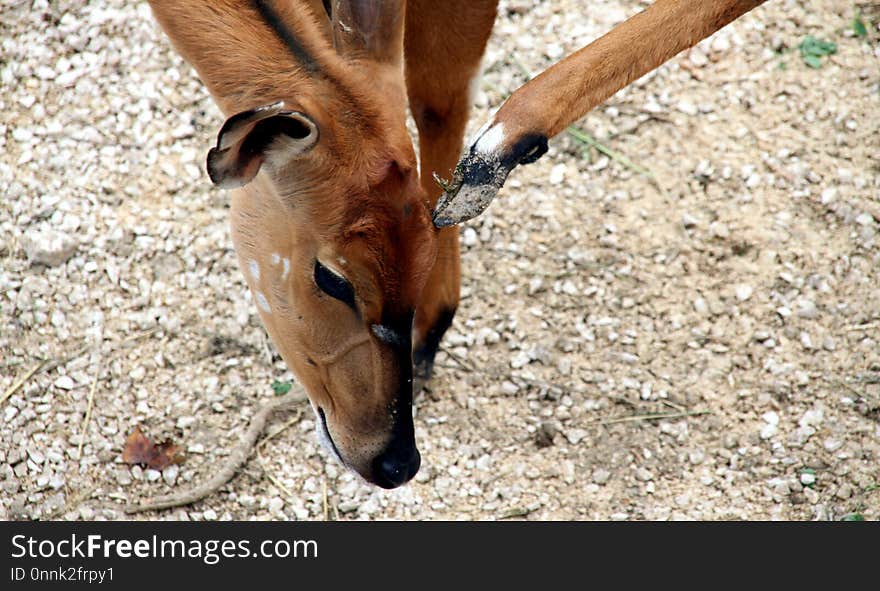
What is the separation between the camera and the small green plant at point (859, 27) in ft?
20.8

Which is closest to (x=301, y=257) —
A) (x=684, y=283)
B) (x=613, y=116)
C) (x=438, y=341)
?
(x=438, y=341)

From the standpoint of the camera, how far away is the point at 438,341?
5.13m

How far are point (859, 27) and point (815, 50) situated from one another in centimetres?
33

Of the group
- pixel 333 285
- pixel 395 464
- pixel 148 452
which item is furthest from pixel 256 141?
pixel 148 452

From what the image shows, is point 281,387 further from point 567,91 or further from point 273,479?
point 567,91

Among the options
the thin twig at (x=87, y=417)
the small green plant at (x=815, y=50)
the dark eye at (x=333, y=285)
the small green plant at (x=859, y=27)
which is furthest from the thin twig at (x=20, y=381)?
the small green plant at (x=859, y=27)

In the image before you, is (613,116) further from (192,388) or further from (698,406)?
(192,388)

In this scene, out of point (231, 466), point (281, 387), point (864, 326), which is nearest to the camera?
point (231, 466)

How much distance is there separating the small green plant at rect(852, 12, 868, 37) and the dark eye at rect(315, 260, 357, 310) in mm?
4186

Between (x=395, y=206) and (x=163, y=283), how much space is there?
8.23 ft

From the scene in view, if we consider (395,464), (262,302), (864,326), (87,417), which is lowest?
(864,326)

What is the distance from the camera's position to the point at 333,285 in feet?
11.5

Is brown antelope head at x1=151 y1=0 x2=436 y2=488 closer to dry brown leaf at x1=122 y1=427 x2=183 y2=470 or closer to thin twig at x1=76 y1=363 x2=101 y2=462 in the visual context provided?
dry brown leaf at x1=122 y1=427 x2=183 y2=470

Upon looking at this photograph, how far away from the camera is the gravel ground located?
193 inches
